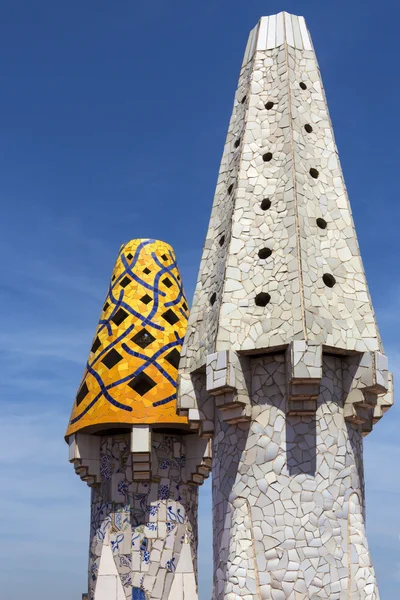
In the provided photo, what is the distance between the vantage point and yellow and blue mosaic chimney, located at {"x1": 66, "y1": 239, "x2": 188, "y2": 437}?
13.9m

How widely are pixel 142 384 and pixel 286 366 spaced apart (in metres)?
5.35

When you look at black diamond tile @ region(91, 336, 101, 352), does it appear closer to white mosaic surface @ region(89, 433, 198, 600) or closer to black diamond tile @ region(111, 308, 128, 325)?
black diamond tile @ region(111, 308, 128, 325)

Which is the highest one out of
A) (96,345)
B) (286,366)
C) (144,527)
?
(96,345)

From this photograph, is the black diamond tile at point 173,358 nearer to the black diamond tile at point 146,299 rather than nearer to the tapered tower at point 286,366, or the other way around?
the black diamond tile at point 146,299

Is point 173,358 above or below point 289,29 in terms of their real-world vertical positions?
below

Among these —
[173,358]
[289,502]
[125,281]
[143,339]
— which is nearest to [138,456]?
[173,358]

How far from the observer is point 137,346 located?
47.4 ft

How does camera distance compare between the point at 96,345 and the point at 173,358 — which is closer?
the point at 173,358

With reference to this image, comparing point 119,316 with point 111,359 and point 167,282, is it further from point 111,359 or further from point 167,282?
point 167,282

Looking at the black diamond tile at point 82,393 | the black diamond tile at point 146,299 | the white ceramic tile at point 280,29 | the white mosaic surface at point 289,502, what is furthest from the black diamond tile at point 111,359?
the white ceramic tile at point 280,29

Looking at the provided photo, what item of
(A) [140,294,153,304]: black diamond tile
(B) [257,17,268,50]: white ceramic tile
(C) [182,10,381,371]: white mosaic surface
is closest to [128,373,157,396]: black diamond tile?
(A) [140,294,153,304]: black diamond tile

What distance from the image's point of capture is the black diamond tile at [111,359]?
47.0 feet

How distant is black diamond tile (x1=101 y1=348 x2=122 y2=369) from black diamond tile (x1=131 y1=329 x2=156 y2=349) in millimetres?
345

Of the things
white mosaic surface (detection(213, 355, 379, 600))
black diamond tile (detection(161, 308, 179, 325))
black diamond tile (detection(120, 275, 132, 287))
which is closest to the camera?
white mosaic surface (detection(213, 355, 379, 600))
